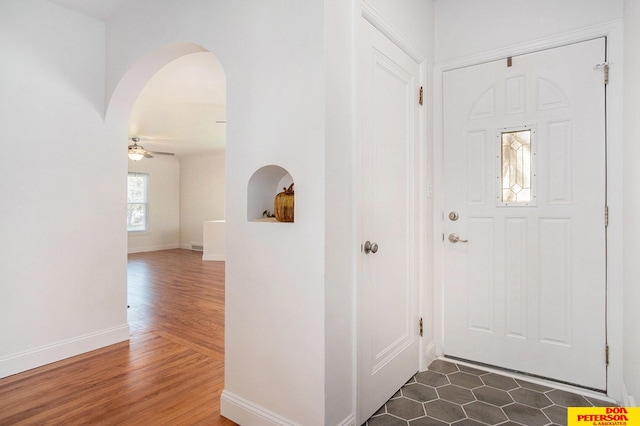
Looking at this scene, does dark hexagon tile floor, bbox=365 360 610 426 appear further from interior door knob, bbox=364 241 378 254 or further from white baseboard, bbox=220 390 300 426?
interior door knob, bbox=364 241 378 254

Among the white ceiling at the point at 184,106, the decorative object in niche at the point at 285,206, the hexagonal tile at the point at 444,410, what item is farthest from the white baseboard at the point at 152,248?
the hexagonal tile at the point at 444,410

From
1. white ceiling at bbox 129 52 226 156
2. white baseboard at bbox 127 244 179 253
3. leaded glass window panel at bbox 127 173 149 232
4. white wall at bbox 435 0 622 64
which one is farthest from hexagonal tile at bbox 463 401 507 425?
leaded glass window panel at bbox 127 173 149 232

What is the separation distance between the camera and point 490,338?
8.07ft

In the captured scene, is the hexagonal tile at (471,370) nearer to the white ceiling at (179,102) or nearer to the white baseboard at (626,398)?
the white baseboard at (626,398)

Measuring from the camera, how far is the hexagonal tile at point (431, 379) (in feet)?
7.50

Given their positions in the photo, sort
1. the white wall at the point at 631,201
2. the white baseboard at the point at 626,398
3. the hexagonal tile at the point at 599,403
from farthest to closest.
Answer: the hexagonal tile at the point at 599,403 → the white baseboard at the point at 626,398 → the white wall at the point at 631,201

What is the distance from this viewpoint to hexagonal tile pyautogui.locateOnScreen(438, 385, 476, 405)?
6.79ft

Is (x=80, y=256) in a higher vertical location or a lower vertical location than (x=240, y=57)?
lower

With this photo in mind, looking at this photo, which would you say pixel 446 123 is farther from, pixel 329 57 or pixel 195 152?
pixel 195 152

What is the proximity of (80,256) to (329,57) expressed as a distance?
2602mm

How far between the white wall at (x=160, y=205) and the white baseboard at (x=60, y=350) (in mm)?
6793

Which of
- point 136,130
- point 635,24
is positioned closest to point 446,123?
point 635,24

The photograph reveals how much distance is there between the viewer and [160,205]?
981 cm

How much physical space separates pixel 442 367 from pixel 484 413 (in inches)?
22.7
